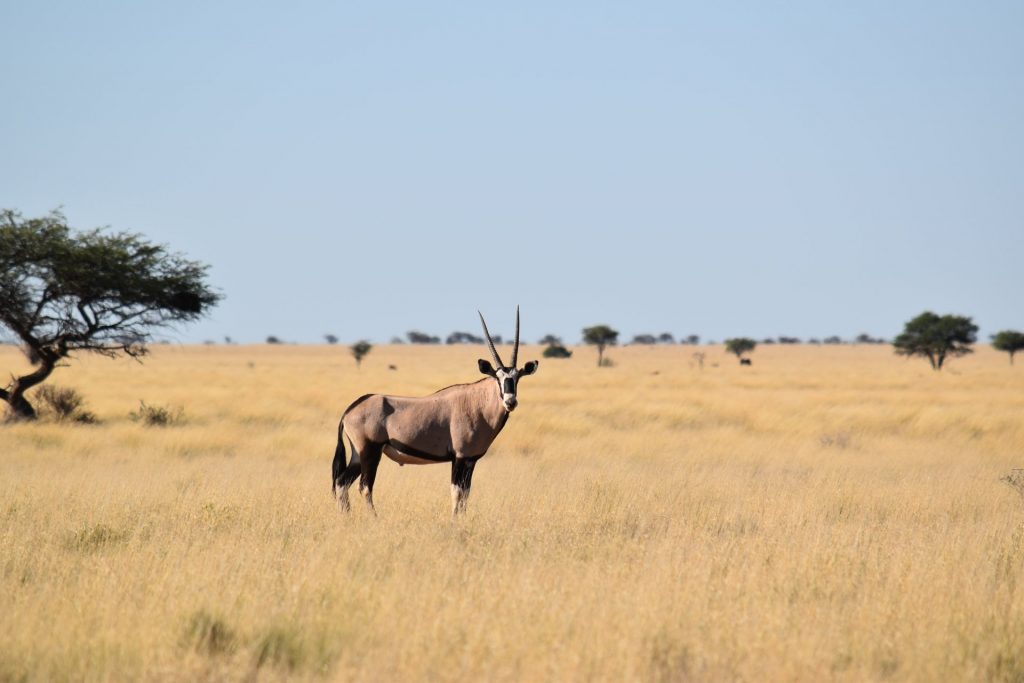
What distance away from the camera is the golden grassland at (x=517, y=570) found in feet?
17.5

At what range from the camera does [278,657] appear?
555 cm

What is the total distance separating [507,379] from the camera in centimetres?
927

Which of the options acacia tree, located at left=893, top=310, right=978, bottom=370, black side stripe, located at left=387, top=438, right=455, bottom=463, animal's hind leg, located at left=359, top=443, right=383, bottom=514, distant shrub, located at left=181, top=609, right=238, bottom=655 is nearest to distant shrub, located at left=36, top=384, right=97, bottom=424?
animal's hind leg, located at left=359, top=443, right=383, bottom=514

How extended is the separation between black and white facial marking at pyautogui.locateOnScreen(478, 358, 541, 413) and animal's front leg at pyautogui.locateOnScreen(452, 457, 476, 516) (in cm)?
76

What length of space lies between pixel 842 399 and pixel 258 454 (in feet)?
68.5

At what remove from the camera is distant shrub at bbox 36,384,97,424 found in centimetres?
2145

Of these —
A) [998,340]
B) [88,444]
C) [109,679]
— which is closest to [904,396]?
[88,444]

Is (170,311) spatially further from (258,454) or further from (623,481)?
(623,481)

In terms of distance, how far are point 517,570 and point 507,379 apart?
243 centimetres

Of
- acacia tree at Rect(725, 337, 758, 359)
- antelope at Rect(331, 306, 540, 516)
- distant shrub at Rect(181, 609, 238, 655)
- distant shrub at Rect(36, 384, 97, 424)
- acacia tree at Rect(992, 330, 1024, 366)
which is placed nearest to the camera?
distant shrub at Rect(181, 609, 238, 655)

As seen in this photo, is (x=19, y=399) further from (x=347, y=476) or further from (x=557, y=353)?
(x=557, y=353)

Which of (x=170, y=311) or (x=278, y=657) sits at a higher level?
(x=170, y=311)

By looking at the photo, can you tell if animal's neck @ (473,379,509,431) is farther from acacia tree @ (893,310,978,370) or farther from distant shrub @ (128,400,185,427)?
acacia tree @ (893,310,978,370)

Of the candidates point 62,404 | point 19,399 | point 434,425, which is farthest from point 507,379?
point 62,404
